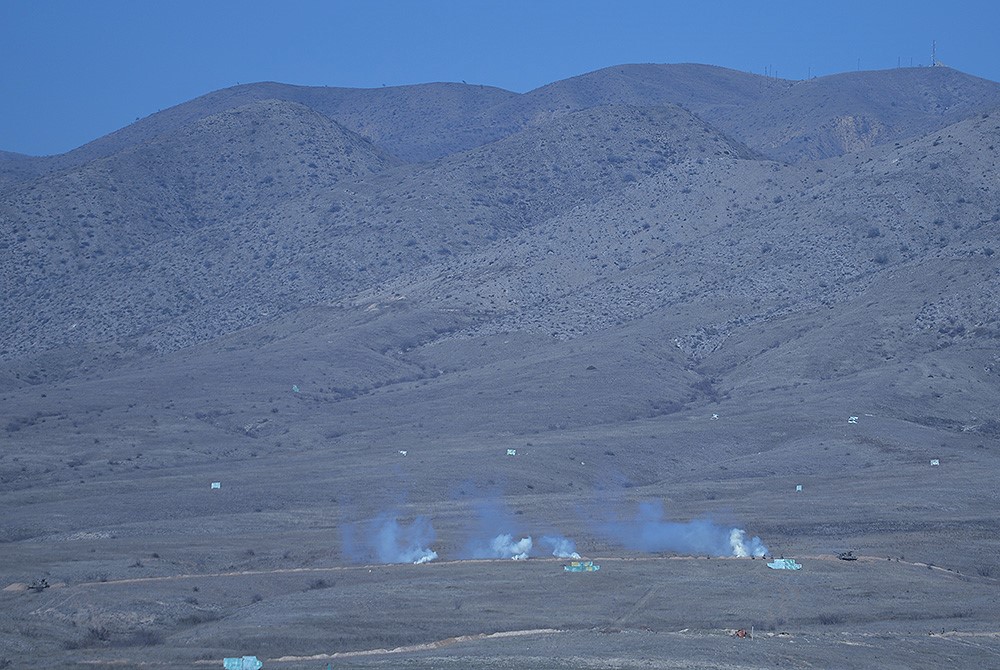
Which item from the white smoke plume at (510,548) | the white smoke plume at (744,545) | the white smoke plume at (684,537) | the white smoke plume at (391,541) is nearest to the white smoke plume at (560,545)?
the white smoke plume at (510,548)

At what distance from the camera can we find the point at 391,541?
4816 cm

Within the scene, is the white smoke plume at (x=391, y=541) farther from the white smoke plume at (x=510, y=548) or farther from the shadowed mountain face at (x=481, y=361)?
the white smoke plume at (x=510, y=548)

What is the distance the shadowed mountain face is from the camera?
44.9 metres

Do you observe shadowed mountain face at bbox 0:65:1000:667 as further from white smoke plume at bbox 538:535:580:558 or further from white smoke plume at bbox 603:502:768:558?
white smoke plume at bbox 603:502:768:558

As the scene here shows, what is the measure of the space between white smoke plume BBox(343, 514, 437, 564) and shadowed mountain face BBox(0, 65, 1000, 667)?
29.7 inches

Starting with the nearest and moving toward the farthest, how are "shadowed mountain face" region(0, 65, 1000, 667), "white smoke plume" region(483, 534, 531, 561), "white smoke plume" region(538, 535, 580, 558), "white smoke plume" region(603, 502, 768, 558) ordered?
"shadowed mountain face" region(0, 65, 1000, 667), "white smoke plume" region(538, 535, 580, 558), "white smoke plume" region(483, 534, 531, 561), "white smoke plume" region(603, 502, 768, 558)

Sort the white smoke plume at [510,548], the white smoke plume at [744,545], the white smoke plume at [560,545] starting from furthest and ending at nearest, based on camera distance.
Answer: the white smoke plume at [744,545], the white smoke plume at [510,548], the white smoke plume at [560,545]

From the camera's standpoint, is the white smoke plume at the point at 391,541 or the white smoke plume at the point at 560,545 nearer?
the white smoke plume at the point at 560,545

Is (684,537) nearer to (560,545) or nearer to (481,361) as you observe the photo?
(560,545)

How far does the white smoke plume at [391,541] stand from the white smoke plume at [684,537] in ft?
20.9

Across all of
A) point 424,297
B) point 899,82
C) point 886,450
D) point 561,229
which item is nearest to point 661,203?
point 561,229

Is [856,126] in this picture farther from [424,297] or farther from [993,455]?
[993,455]

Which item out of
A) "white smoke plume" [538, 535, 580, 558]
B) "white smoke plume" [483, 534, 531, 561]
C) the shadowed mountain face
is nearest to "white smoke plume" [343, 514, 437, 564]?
the shadowed mountain face

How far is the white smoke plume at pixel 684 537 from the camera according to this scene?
153 feet
